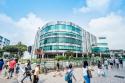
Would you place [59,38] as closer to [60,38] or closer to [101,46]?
[60,38]

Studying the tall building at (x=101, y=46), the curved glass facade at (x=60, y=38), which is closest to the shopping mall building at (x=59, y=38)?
the curved glass facade at (x=60, y=38)

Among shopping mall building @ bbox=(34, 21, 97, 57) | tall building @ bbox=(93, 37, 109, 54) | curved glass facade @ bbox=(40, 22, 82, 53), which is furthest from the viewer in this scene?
tall building @ bbox=(93, 37, 109, 54)

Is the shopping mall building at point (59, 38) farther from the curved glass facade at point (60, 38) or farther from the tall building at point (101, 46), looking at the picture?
the tall building at point (101, 46)

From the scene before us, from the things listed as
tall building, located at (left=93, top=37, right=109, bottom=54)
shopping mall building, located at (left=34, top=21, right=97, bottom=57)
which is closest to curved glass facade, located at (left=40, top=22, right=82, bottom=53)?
shopping mall building, located at (left=34, top=21, right=97, bottom=57)

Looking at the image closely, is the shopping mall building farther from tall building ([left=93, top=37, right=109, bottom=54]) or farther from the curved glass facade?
tall building ([left=93, top=37, right=109, bottom=54])

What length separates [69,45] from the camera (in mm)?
69625

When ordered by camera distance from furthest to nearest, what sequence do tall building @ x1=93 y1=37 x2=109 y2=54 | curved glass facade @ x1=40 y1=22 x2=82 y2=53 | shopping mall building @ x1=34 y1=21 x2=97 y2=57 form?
tall building @ x1=93 y1=37 x2=109 y2=54 < curved glass facade @ x1=40 y1=22 x2=82 y2=53 < shopping mall building @ x1=34 y1=21 x2=97 y2=57

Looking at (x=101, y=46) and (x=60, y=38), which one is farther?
(x=101, y=46)

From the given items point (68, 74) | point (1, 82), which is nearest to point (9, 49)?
point (1, 82)

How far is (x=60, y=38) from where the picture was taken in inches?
2694

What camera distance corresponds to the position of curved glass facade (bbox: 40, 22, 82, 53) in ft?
223

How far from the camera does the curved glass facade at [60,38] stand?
6800 centimetres

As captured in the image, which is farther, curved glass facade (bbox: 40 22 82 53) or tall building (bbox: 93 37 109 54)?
tall building (bbox: 93 37 109 54)

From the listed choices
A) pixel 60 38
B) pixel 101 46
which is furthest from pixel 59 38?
pixel 101 46
